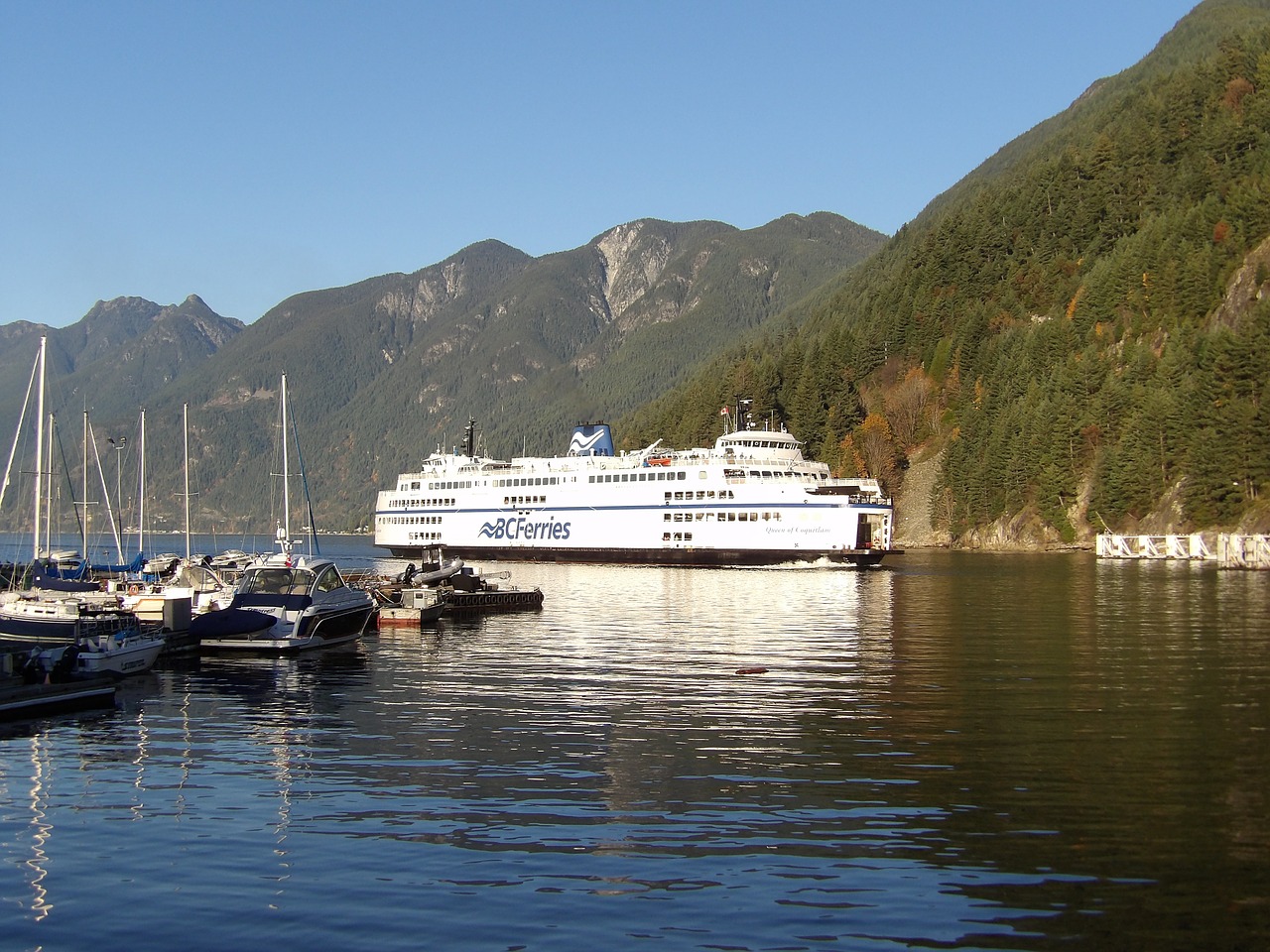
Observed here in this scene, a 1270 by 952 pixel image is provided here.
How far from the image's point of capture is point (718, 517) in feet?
302

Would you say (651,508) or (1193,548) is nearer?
(1193,548)

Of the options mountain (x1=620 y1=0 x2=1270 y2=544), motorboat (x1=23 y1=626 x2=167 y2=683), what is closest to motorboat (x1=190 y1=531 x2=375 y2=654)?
motorboat (x1=23 y1=626 x2=167 y2=683)

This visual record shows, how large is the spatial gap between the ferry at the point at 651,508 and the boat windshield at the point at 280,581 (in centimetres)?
3453

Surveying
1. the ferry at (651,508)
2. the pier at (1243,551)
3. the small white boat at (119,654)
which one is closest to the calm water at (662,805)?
the small white boat at (119,654)

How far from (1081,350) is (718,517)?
200 ft

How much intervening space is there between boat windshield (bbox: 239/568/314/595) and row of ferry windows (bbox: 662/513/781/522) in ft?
170

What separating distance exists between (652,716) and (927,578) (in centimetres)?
5308

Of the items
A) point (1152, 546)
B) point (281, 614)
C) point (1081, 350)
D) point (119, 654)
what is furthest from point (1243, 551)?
point (119, 654)

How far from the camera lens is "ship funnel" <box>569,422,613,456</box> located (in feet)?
360

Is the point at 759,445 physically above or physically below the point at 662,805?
above

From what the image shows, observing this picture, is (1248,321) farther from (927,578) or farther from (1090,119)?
(1090,119)

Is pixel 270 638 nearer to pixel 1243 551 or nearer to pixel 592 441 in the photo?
pixel 592 441

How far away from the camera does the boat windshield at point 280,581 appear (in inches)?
1650

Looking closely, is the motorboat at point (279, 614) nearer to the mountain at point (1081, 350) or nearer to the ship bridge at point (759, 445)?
the ship bridge at point (759, 445)
